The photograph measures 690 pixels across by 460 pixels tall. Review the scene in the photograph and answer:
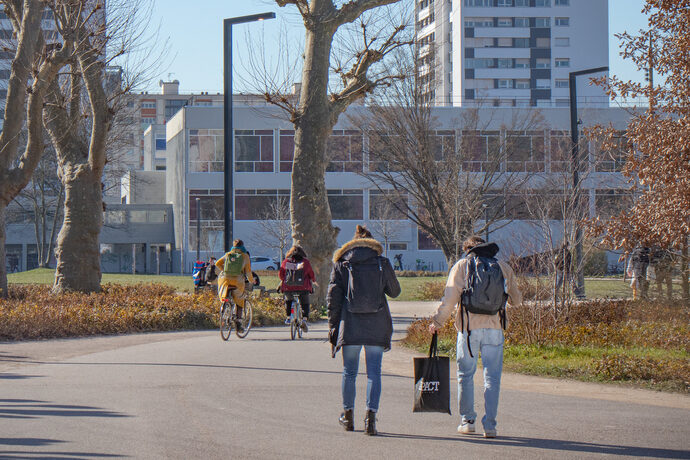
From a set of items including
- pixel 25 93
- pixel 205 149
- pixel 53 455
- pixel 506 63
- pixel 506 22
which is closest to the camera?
pixel 53 455

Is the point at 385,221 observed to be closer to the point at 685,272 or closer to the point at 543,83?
the point at 543,83

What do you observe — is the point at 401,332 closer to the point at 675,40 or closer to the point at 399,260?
the point at 675,40

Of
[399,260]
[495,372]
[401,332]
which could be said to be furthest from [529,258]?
[399,260]

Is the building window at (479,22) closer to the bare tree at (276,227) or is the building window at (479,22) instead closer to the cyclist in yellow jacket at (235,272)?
the bare tree at (276,227)

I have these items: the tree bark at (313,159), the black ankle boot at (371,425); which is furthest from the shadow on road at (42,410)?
the tree bark at (313,159)

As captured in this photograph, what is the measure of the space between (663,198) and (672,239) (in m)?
0.86

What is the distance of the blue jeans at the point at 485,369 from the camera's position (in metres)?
7.08

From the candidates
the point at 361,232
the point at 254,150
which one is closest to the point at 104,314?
the point at 361,232

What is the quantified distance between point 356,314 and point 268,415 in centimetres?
140

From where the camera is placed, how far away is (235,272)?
15.1m

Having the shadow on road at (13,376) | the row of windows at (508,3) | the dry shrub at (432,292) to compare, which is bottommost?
the dry shrub at (432,292)

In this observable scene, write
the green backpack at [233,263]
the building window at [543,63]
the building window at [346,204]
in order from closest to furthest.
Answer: the green backpack at [233,263] → the building window at [346,204] → the building window at [543,63]

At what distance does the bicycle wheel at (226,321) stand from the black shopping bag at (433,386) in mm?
8249

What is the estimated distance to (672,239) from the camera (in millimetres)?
12828
